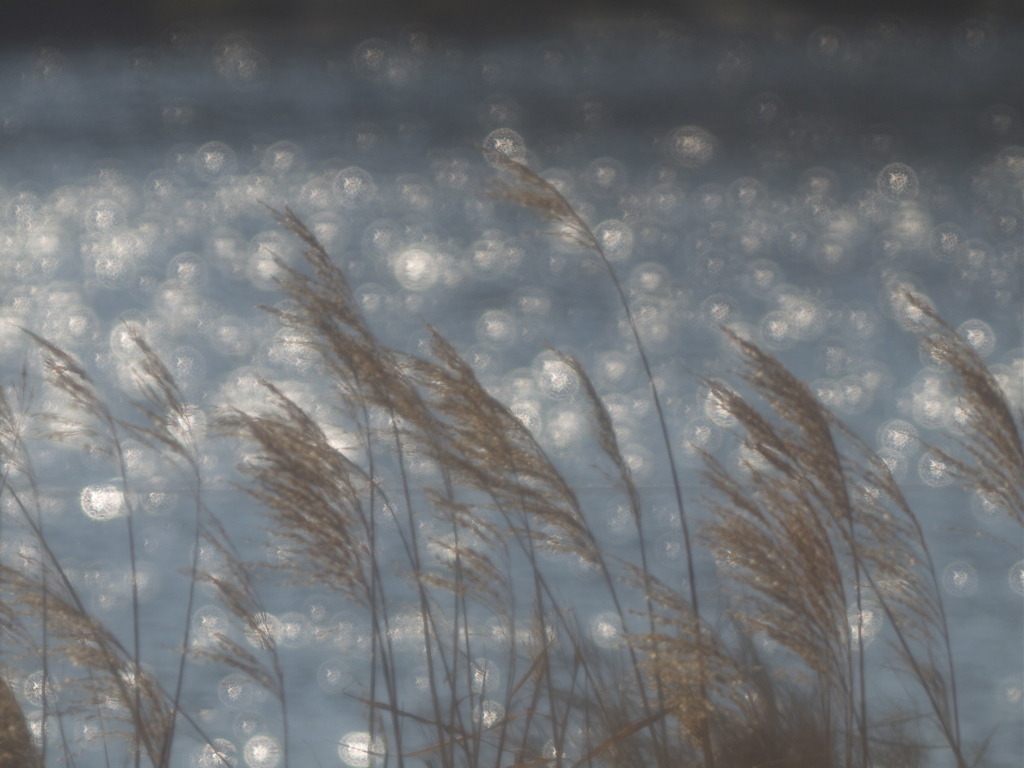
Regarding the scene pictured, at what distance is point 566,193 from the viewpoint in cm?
757

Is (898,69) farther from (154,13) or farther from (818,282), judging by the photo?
(154,13)

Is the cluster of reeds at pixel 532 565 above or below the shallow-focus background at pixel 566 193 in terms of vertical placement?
below

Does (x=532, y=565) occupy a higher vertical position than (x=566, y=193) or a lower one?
lower

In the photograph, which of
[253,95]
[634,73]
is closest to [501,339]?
[634,73]

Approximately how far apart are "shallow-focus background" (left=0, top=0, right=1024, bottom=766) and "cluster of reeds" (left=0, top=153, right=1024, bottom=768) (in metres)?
5.54

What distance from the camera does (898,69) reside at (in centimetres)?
927

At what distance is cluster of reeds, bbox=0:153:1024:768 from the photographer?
1.19 meters

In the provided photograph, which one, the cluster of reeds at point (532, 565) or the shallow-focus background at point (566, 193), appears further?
the shallow-focus background at point (566, 193)

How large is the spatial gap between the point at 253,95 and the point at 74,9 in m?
5.80

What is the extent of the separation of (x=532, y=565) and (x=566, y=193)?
6.45 metres

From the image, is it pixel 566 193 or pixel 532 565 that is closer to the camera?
pixel 532 565

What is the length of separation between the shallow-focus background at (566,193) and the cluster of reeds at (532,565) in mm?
5542

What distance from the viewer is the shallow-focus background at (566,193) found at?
28.1ft

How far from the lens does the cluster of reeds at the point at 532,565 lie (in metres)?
1.19
